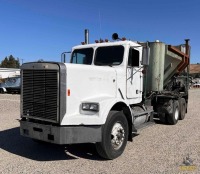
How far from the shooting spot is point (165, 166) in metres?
5.91

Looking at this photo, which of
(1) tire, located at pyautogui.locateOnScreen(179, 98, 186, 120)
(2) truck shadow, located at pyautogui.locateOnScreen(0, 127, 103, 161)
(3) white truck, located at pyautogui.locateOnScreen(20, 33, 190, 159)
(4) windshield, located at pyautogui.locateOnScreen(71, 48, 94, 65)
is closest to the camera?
(3) white truck, located at pyautogui.locateOnScreen(20, 33, 190, 159)

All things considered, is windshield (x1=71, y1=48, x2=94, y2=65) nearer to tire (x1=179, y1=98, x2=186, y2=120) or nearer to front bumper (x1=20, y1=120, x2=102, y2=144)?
front bumper (x1=20, y1=120, x2=102, y2=144)

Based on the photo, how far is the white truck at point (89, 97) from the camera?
5.71 meters

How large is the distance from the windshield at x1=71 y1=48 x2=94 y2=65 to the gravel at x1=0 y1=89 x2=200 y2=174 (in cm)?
228

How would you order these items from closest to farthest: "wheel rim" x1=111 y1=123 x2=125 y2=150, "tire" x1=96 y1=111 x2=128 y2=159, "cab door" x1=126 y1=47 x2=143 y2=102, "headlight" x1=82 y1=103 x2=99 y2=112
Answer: "headlight" x1=82 y1=103 x2=99 y2=112 → "tire" x1=96 y1=111 x2=128 y2=159 → "wheel rim" x1=111 y1=123 x2=125 y2=150 → "cab door" x1=126 y1=47 x2=143 y2=102

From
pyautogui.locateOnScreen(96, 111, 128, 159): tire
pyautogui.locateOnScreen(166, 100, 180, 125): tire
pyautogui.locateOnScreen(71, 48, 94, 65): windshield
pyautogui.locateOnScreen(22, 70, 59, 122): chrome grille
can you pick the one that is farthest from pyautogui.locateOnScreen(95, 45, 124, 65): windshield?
pyautogui.locateOnScreen(166, 100, 180, 125): tire

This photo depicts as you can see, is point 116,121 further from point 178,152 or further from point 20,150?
point 20,150

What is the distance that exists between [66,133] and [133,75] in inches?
120

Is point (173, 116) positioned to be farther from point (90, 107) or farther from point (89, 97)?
point (90, 107)

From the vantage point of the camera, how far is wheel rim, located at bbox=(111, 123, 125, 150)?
6373mm

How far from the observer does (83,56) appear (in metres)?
7.98

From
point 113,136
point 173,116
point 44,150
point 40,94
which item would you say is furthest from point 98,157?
point 173,116

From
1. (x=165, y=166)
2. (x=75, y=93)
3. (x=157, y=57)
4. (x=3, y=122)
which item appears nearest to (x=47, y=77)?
(x=75, y=93)

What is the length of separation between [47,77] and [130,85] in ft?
8.96
